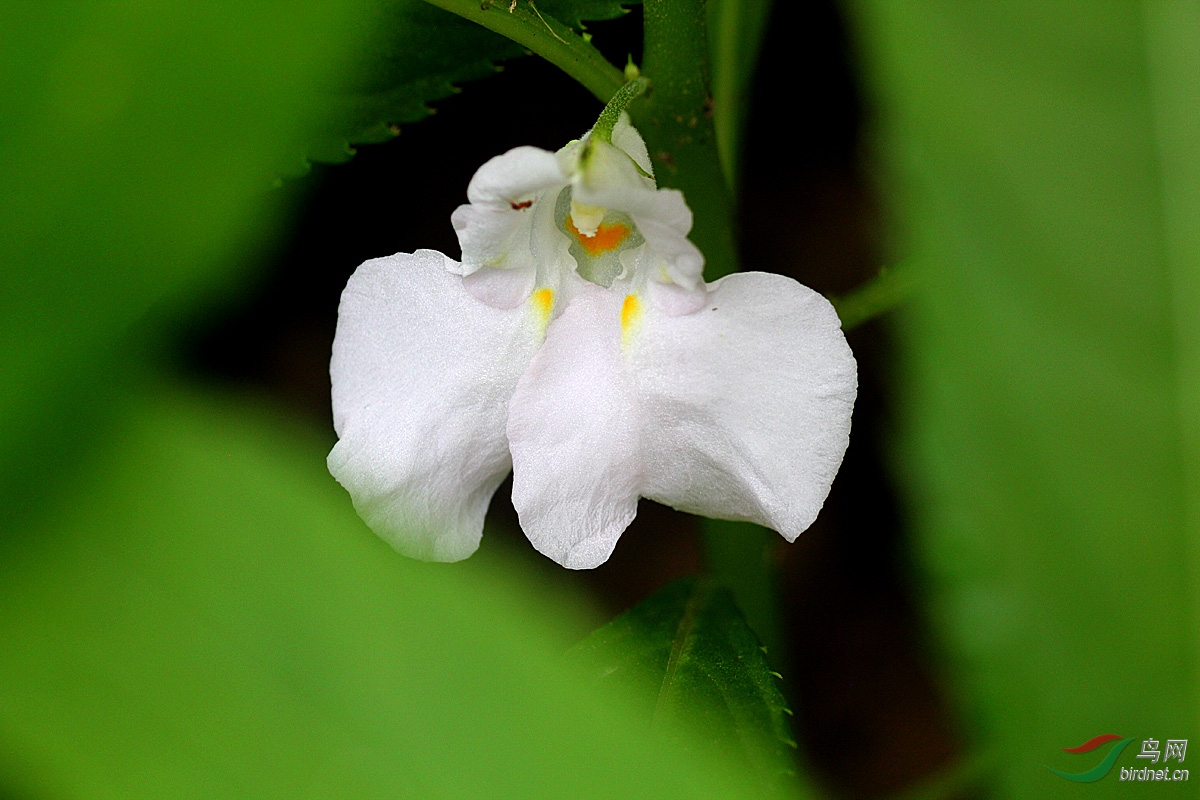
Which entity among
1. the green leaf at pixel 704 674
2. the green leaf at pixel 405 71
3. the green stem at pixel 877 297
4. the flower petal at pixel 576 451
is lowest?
the green leaf at pixel 704 674

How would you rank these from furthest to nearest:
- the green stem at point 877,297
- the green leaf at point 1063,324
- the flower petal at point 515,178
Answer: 1. the green stem at point 877,297
2. the flower petal at point 515,178
3. the green leaf at point 1063,324

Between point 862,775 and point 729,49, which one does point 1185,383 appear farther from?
point 862,775

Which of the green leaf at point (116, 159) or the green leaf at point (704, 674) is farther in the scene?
the green leaf at point (704, 674)

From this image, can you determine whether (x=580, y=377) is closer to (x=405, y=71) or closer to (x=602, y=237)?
(x=602, y=237)

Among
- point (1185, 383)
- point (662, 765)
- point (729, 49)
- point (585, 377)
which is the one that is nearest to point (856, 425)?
point (729, 49)

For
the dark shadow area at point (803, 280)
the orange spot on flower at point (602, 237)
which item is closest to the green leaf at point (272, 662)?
the orange spot on flower at point (602, 237)

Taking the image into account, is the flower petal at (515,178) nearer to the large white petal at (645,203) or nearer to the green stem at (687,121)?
the large white petal at (645,203)
